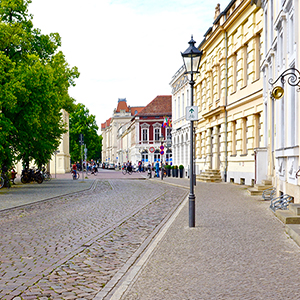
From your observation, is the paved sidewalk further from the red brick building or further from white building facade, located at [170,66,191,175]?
the red brick building

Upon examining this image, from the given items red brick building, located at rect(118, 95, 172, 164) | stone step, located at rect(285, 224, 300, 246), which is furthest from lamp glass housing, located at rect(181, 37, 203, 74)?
red brick building, located at rect(118, 95, 172, 164)

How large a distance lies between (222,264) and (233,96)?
75.4 feet

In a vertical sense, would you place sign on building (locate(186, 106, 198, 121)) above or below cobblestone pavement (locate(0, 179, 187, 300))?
above

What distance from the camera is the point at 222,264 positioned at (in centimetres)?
693

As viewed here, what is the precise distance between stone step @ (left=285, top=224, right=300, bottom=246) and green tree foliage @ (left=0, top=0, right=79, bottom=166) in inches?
644

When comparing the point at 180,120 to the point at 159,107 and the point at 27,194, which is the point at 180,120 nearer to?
the point at 27,194

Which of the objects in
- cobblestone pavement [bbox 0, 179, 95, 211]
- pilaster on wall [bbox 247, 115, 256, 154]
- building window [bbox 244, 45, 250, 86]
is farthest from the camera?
building window [bbox 244, 45, 250, 86]

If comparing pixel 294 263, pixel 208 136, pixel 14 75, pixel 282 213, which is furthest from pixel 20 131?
pixel 294 263

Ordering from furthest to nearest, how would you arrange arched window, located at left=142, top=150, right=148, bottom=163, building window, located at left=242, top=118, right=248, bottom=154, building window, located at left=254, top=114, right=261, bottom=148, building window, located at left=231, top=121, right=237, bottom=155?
arched window, located at left=142, top=150, right=148, bottom=163
building window, located at left=231, top=121, right=237, bottom=155
building window, located at left=242, top=118, right=248, bottom=154
building window, located at left=254, top=114, right=261, bottom=148

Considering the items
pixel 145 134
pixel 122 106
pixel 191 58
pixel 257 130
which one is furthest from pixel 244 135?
pixel 122 106

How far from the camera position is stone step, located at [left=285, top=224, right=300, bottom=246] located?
28.1ft

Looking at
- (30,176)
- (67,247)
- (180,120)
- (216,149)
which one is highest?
(180,120)

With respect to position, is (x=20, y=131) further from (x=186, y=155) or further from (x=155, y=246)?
(x=186, y=155)

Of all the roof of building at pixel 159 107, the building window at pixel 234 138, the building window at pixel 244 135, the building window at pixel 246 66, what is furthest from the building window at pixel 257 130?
the roof of building at pixel 159 107
